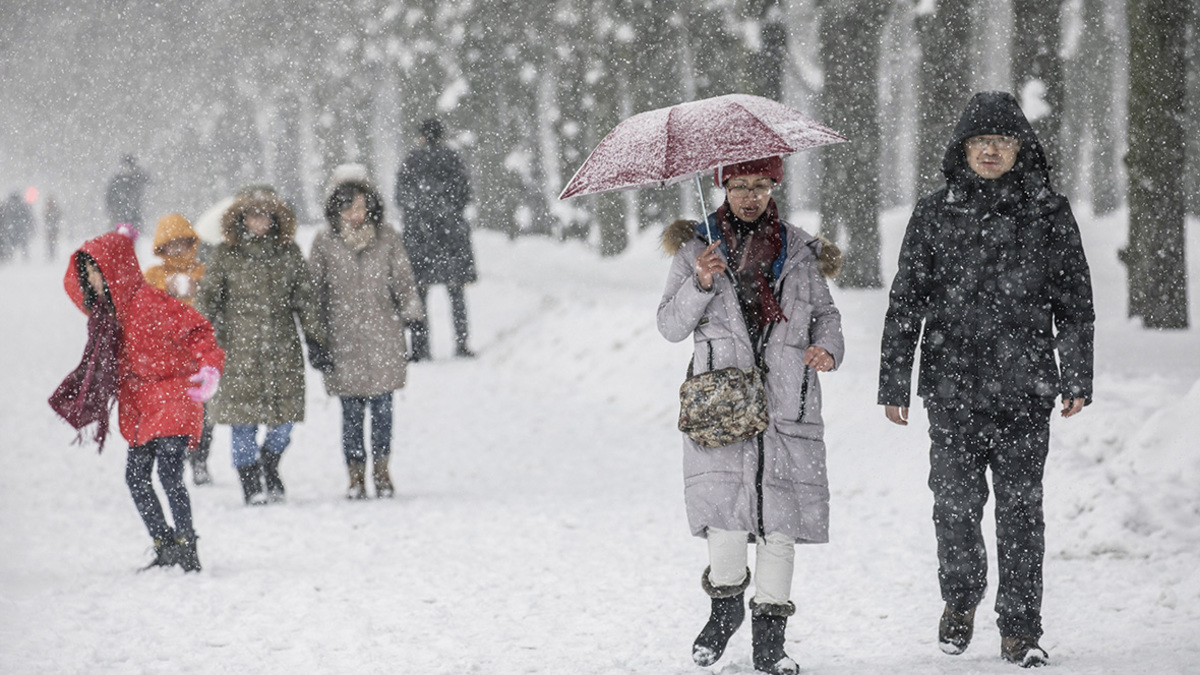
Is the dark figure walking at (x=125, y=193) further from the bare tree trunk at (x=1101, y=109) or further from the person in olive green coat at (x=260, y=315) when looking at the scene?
the person in olive green coat at (x=260, y=315)

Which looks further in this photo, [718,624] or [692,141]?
[718,624]

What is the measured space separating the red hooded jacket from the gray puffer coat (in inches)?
112

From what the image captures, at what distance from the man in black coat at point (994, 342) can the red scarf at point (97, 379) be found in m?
3.80

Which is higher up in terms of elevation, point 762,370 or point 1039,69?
point 1039,69

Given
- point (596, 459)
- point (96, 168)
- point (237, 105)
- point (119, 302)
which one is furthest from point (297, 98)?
point (119, 302)

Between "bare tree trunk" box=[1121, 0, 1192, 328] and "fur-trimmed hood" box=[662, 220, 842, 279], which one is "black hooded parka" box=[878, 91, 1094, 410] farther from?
"bare tree trunk" box=[1121, 0, 1192, 328]

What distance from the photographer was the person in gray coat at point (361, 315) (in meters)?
8.19

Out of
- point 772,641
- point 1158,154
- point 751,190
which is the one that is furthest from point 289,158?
point 772,641

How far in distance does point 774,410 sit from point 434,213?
33.1 feet

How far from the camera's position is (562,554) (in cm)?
680

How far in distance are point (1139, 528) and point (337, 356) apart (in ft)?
16.2

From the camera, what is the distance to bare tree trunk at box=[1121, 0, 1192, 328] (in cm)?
1101

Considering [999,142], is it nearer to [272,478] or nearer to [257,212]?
[257,212]

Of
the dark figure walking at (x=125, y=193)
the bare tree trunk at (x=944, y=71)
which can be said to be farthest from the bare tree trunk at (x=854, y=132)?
the dark figure walking at (x=125, y=193)
